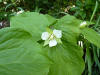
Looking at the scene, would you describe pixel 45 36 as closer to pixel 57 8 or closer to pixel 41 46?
pixel 41 46

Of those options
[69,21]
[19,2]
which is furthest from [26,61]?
[19,2]

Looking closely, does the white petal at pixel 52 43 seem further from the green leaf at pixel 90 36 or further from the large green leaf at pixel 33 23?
the green leaf at pixel 90 36

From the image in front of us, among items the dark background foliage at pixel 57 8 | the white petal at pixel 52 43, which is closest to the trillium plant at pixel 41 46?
the white petal at pixel 52 43

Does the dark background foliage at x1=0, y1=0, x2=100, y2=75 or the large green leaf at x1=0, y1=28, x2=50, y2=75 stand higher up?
the large green leaf at x1=0, y1=28, x2=50, y2=75

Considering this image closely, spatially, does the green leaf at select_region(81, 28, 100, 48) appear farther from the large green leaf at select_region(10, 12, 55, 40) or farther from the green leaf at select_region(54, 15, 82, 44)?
the large green leaf at select_region(10, 12, 55, 40)

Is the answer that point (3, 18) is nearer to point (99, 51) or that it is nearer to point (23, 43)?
point (99, 51)

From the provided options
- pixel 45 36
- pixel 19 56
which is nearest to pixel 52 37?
pixel 45 36

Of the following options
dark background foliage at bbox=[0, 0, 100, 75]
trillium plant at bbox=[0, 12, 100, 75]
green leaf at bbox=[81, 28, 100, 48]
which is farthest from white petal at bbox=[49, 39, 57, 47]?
dark background foliage at bbox=[0, 0, 100, 75]

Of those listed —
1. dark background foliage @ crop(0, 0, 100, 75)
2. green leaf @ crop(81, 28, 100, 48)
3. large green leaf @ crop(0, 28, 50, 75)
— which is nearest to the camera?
large green leaf @ crop(0, 28, 50, 75)
